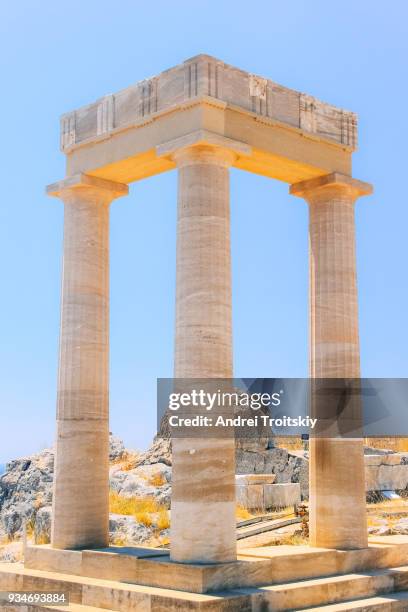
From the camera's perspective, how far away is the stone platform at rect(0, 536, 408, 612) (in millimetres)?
18125

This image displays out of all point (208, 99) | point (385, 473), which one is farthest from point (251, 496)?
point (208, 99)

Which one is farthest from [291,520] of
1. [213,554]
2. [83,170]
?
[83,170]

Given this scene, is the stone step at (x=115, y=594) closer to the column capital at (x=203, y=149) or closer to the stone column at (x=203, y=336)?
the stone column at (x=203, y=336)

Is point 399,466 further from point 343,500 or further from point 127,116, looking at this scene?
point 127,116

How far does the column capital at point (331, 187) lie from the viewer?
925 inches

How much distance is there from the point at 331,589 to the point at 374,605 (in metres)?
1.00

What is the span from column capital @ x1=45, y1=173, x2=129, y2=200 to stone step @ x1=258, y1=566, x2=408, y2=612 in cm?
1131

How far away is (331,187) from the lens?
934 inches

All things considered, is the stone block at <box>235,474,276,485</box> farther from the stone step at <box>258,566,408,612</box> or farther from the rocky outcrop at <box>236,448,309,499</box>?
the stone step at <box>258,566,408,612</box>

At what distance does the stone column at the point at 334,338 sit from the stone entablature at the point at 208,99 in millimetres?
1575

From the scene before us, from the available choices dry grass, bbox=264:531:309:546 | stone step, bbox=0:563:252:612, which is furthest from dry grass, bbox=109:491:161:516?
stone step, bbox=0:563:252:612

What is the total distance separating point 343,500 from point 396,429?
26.9 metres

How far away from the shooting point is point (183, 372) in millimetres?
19672

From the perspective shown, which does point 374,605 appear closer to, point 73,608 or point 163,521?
point 73,608
